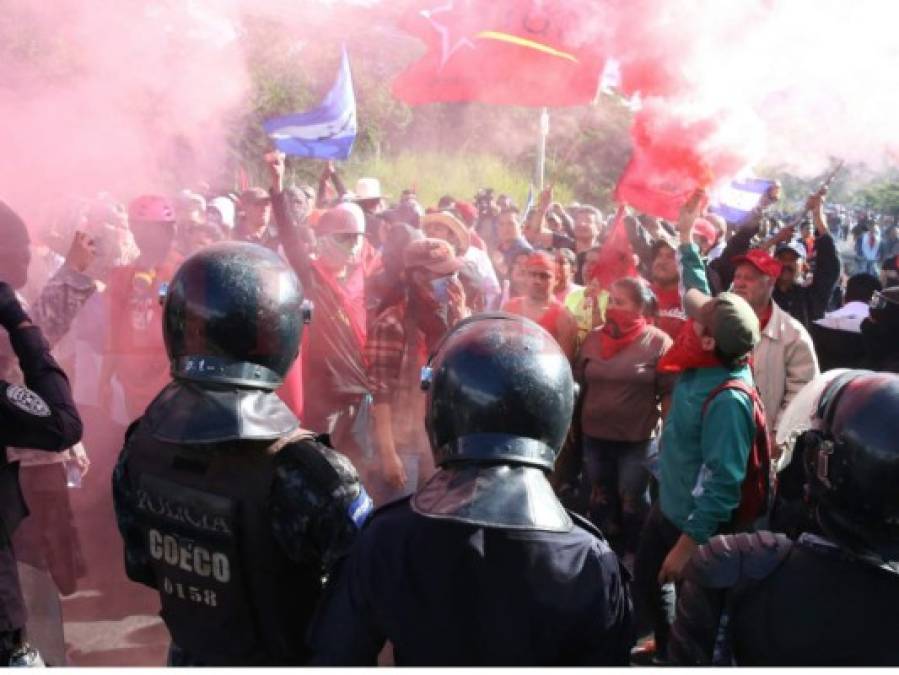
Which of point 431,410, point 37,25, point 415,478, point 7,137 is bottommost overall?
point 415,478

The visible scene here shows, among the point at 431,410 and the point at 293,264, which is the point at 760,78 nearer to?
the point at 293,264

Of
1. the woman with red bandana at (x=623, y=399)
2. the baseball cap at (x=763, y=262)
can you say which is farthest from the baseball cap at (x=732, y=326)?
the baseball cap at (x=763, y=262)

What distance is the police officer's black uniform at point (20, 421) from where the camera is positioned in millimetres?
2395

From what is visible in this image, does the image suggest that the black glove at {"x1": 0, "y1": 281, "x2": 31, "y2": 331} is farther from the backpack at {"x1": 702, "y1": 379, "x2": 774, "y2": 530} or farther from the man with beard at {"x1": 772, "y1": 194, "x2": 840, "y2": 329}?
the man with beard at {"x1": 772, "y1": 194, "x2": 840, "y2": 329}

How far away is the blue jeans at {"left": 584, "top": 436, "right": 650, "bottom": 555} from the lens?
463cm

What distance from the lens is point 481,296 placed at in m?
6.02

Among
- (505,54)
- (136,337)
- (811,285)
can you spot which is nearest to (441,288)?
(136,337)

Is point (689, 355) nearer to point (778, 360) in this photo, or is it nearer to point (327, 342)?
point (778, 360)

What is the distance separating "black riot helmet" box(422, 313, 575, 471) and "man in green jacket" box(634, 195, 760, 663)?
4.99ft

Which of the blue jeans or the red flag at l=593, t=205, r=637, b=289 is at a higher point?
the red flag at l=593, t=205, r=637, b=289

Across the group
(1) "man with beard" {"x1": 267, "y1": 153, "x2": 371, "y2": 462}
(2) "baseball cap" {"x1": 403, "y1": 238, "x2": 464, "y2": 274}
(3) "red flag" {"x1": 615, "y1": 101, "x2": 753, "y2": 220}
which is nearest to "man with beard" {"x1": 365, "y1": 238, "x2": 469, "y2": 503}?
(2) "baseball cap" {"x1": 403, "y1": 238, "x2": 464, "y2": 274}

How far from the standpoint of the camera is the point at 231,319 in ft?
7.01

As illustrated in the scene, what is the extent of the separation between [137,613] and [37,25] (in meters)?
3.02

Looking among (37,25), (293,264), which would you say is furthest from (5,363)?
(37,25)
